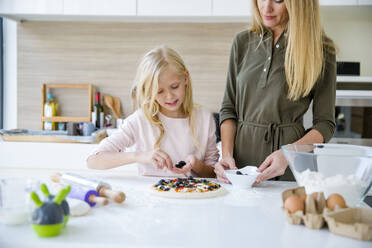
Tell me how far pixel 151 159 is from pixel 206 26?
2.10 m

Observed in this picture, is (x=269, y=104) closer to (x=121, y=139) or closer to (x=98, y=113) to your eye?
(x=121, y=139)

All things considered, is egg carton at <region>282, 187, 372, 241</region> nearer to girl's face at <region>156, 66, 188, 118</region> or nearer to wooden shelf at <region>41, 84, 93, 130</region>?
girl's face at <region>156, 66, 188, 118</region>

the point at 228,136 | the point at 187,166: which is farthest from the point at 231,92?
the point at 187,166

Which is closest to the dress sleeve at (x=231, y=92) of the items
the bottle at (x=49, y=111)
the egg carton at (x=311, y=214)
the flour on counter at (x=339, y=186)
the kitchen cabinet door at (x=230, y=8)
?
the flour on counter at (x=339, y=186)

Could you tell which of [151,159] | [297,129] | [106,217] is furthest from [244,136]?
[106,217]

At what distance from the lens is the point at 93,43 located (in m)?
3.31

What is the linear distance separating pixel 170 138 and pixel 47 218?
917mm

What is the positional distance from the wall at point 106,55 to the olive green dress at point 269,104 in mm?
1578

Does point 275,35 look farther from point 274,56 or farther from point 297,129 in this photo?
point 297,129

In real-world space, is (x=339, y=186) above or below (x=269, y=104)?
below

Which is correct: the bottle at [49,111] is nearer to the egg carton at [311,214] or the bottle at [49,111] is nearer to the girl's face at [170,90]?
the girl's face at [170,90]

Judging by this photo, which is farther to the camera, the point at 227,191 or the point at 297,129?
the point at 297,129

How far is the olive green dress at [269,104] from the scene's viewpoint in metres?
1.55

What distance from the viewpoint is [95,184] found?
112 centimetres
